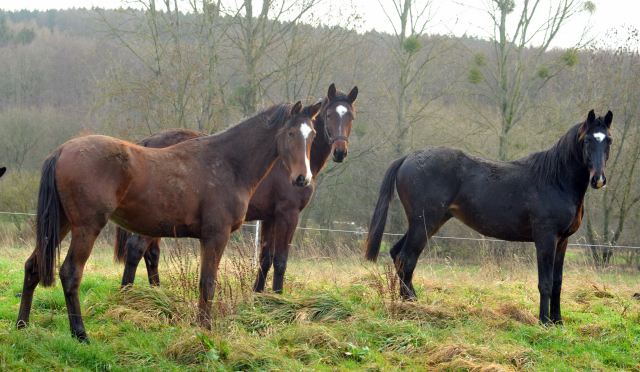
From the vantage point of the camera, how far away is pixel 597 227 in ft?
60.9

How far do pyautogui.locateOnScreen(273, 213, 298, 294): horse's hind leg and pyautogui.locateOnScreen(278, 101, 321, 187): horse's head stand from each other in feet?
4.30

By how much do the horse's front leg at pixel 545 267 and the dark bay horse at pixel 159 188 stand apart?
298 centimetres

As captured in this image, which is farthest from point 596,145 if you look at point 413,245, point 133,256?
point 133,256

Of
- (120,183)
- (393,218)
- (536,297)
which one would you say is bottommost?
(393,218)

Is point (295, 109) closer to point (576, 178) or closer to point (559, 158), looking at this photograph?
point (559, 158)

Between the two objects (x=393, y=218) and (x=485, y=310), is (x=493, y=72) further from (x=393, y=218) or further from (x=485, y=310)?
(x=485, y=310)

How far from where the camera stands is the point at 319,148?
6.31 meters

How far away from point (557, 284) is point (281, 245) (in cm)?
330

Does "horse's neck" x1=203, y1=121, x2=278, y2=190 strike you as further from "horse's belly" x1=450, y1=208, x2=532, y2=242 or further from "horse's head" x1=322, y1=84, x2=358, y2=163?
"horse's belly" x1=450, y1=208, x2=532, y2=242

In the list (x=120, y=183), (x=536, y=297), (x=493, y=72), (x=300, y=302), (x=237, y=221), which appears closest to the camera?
(x=120, y=183)

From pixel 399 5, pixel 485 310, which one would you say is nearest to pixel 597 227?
pixel 399 5

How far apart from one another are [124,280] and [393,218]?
15.3m

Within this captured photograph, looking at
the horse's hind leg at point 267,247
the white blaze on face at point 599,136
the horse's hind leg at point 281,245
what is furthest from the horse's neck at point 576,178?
the horse's hind leg at point 267,247

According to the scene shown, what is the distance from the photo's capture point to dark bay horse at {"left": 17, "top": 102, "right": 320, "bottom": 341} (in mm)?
3713
